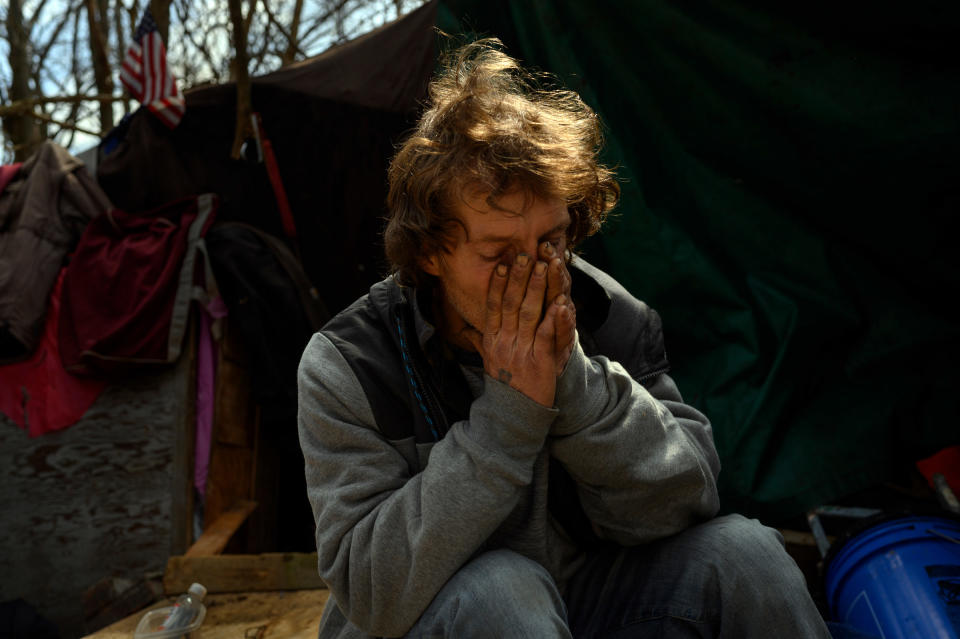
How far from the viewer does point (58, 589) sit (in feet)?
11.4

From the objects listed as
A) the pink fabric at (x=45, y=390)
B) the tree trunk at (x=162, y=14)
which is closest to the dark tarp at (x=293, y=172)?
the pink fabric at (x=45, y=390)

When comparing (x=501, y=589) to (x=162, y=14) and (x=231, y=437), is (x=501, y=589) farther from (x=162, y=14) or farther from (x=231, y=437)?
(x=162, y=14)

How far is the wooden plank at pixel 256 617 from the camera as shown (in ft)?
7.74

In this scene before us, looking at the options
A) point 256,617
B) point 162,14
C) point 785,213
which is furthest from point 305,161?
point 162,14

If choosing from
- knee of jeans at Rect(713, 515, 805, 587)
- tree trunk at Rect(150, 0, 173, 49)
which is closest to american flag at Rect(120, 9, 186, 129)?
tree trunk at Rect(150, 0, 173, 49)

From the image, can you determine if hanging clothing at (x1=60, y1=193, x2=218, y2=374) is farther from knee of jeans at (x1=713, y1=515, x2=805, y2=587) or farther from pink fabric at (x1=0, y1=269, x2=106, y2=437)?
knee of jeans at (x1=713, y1=515, x2=805, y2=587)

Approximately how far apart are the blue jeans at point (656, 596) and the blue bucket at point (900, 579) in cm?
71

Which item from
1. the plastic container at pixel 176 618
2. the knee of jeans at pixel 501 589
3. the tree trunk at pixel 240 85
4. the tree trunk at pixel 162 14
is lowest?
the plastic container at pixel 176 618

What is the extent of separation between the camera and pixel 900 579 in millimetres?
1938

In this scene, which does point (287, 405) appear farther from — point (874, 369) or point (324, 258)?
point (874, 369)

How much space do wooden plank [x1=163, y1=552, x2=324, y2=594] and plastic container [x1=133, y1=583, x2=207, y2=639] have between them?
197 millimetres

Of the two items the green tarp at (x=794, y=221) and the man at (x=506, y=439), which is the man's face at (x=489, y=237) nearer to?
the man at (x=506, y=439)

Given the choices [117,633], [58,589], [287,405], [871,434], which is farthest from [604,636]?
[58,589]

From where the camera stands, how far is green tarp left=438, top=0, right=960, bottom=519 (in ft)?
7.84
